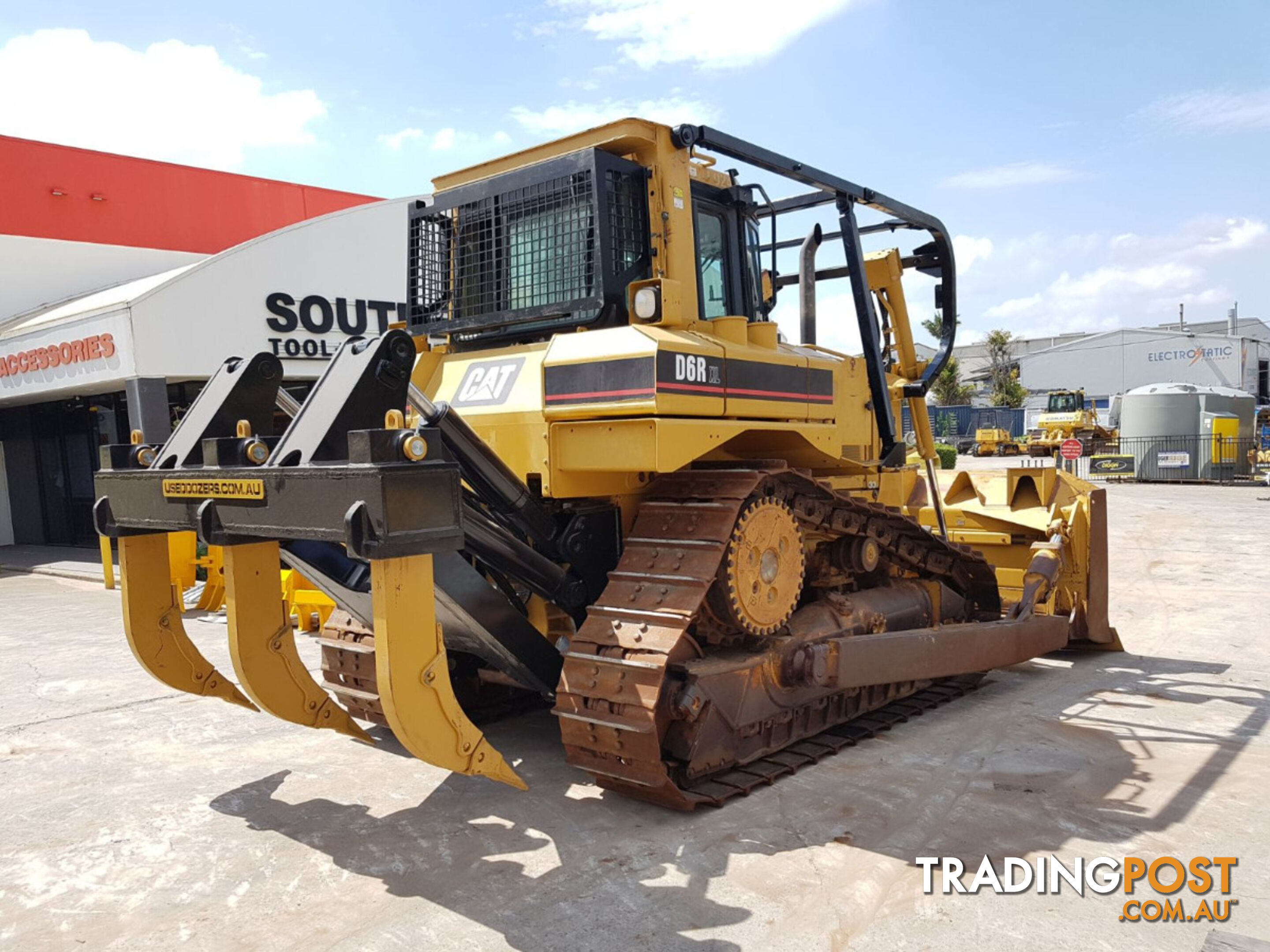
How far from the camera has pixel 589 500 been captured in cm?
498

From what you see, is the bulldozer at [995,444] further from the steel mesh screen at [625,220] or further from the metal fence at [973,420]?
the steel mesh screen at [625,220]

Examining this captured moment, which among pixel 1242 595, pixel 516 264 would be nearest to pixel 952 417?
pixel 1242 595

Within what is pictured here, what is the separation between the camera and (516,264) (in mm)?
A: 5203

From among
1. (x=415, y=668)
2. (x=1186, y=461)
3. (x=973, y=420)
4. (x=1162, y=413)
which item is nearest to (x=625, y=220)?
(x=415, y=668)

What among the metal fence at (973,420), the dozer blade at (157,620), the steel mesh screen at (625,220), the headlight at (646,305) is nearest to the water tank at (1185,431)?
the metal fence at (973,420)

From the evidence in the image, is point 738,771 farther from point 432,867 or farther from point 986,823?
point 432,867

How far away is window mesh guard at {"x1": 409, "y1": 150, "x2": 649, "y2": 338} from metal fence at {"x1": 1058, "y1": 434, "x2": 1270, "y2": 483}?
2326 centimetres

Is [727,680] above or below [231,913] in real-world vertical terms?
above

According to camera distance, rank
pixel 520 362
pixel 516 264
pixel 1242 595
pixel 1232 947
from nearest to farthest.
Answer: pixel 1232 947
pixel 520 362
pixel 516 264
pixel 1242 595

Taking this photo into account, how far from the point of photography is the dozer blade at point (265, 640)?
163 inches

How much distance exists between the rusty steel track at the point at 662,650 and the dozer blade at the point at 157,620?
1.85 m

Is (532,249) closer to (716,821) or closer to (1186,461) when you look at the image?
(716,821)

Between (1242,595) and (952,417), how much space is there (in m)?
46.7

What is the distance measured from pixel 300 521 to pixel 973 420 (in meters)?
56.4
